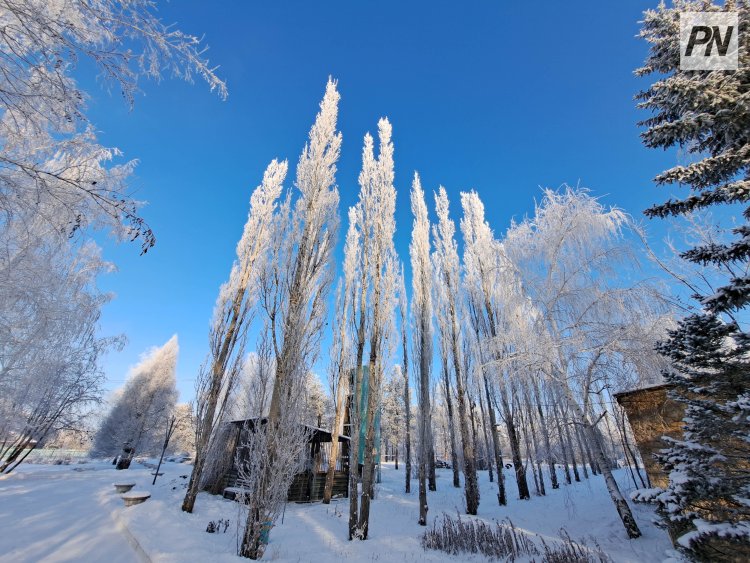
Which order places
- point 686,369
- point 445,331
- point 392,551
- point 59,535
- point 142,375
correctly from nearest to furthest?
1. point 686,369
2. point 59,535
3. point 392,551
4. point 445,331
5. point 142,375

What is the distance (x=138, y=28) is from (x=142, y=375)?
120ft

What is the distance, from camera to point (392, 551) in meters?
7.40

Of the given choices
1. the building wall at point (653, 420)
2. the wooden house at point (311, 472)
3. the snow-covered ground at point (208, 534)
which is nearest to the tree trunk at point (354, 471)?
the snow-covered ground at point (208, 534)

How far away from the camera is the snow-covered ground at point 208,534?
581cm

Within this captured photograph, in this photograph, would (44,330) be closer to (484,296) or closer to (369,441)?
(369,441)

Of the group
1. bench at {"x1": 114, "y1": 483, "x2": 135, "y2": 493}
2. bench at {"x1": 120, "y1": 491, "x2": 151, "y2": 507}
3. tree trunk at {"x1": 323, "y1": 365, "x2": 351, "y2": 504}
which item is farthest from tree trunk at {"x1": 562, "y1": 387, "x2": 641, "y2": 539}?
bench at {"x1": 114, "y1": 483, "x2": 135, "y2": 493}

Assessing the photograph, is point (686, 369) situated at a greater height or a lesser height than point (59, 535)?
greater

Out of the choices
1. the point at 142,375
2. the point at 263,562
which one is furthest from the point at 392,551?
the point at 142,375

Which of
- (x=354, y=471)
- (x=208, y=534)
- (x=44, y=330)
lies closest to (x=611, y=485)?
(x=354, y=471)

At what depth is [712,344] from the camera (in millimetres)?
4102

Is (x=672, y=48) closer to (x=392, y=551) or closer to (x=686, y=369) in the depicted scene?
(x=686, y=369)

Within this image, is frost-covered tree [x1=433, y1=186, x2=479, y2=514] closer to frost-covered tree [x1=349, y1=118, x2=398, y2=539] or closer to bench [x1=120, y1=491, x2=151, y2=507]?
frost-covered tree [x1=349, y1=118, x2=398, y2=539]

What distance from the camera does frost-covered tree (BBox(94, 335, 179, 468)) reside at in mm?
28047

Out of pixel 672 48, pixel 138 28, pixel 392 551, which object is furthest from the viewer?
pixel 392 551
